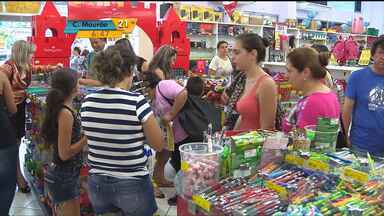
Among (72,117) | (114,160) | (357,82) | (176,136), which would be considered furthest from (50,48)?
(357,82)

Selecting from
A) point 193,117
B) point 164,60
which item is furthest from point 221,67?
point 193,117

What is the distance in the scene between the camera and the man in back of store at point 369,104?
2.57 metres

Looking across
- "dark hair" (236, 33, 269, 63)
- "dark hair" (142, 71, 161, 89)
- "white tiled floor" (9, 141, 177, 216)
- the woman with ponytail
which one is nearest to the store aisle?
"white tiled floor" (9, 141, 177, 216)

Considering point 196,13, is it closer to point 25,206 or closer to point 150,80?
point 150,80

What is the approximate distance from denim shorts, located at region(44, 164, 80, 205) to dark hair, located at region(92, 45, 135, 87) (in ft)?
3.00

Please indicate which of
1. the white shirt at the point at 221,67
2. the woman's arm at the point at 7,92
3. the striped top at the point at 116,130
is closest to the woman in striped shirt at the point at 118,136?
the striped top at the point at 116,130

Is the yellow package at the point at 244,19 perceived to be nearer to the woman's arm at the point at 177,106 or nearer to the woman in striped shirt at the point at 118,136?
the woman's arm at the point at 177,106

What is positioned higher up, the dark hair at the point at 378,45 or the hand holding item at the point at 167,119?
the dark hair at the point at 378,45

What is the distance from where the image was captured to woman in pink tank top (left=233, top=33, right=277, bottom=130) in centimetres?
246

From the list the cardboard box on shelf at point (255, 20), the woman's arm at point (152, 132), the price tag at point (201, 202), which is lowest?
the price tag at point (201, 202)

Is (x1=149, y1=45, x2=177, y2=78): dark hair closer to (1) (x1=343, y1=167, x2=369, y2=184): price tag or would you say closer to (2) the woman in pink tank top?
(2) the woman in pink tank top

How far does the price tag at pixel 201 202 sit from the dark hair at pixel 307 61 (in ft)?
3.49

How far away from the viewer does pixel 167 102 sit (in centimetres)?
363

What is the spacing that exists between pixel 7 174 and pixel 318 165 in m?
2.15
